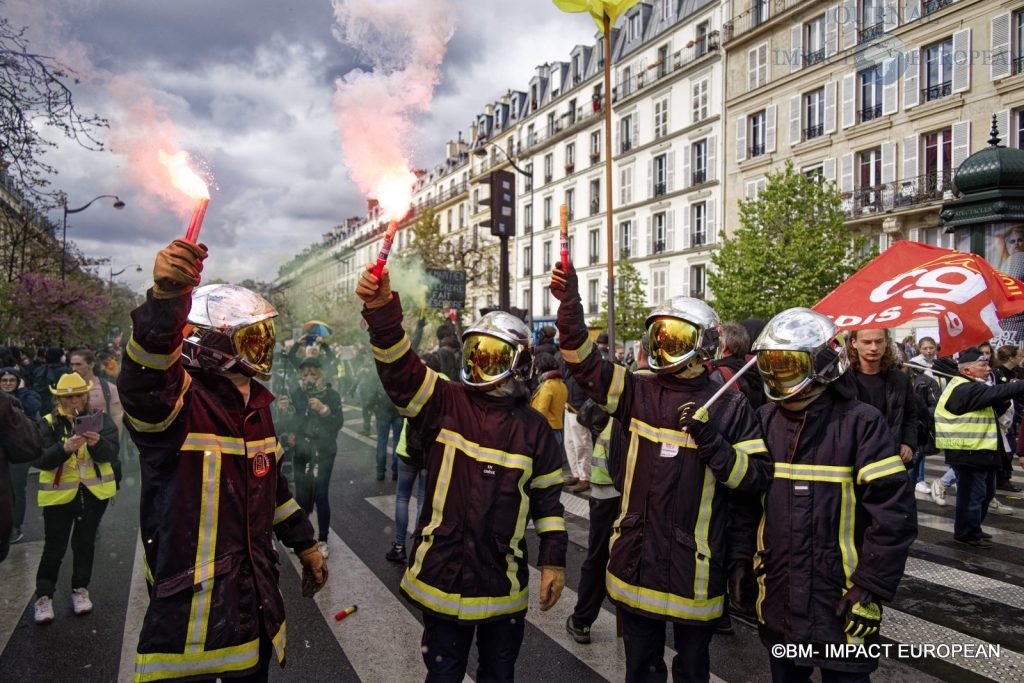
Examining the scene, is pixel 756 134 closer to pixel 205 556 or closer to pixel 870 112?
pixel 870 112

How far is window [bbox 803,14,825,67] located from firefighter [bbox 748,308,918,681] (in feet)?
92.9

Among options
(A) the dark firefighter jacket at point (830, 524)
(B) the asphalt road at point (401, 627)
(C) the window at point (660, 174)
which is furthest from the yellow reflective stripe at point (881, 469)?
(C) the window at point (660, 174)

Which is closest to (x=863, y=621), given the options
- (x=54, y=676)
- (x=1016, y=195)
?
(x=54, y=676)

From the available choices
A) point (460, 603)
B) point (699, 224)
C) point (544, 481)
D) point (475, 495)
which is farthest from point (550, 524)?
point (699, 224)

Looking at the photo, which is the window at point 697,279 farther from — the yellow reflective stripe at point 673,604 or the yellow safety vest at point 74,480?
the yellow reflective stripe at point 673,604

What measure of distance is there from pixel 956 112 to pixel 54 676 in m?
26.7

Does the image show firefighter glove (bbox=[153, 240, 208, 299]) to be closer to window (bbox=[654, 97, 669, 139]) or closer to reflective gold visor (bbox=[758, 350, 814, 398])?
reflective gold visor (bbox=[758, 350, 814, 398])

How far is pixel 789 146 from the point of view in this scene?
28.3 meters

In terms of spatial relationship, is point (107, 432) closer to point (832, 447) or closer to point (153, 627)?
point (153, 627)

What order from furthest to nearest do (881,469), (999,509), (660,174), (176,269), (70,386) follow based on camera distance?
(660,174), (999,509), (70,386), (881,469), (176,269)

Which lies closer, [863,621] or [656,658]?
[863,621]

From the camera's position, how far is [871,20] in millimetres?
25125

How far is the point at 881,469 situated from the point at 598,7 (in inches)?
145

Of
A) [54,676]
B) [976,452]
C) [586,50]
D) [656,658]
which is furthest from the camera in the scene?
[586,50]
